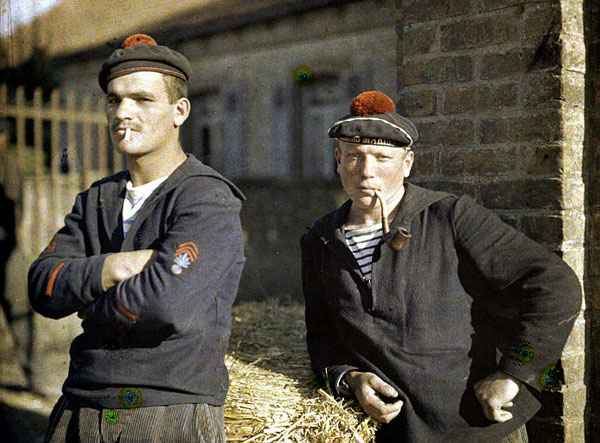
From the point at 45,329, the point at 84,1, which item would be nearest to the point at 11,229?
the point at 45,329

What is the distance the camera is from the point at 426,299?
8.39 feet

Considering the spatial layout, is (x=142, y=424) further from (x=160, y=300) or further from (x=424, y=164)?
(x=424, y=164)

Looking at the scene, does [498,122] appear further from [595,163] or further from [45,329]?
[45,329]

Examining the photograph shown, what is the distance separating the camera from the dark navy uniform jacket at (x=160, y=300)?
2.16m

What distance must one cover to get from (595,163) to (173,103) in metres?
1.96

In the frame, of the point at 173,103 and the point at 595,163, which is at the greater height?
the point at 173,103

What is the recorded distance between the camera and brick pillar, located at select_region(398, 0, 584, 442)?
2871mm

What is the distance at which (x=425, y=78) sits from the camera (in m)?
3.22

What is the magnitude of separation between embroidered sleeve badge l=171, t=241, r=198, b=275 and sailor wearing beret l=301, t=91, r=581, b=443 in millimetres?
689

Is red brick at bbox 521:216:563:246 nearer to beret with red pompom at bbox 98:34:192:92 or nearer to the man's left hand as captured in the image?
the man's left hand

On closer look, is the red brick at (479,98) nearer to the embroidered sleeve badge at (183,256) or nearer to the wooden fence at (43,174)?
the embroidered sleeve badge at (183,256)

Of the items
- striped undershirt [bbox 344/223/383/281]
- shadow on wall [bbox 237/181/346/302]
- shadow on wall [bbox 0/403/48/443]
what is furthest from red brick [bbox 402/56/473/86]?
shadow on wall [bbox 237/181/346/302]

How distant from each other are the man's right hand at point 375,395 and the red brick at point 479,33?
5.26 feet

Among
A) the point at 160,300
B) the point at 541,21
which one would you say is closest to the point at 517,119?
the point at 541,21
